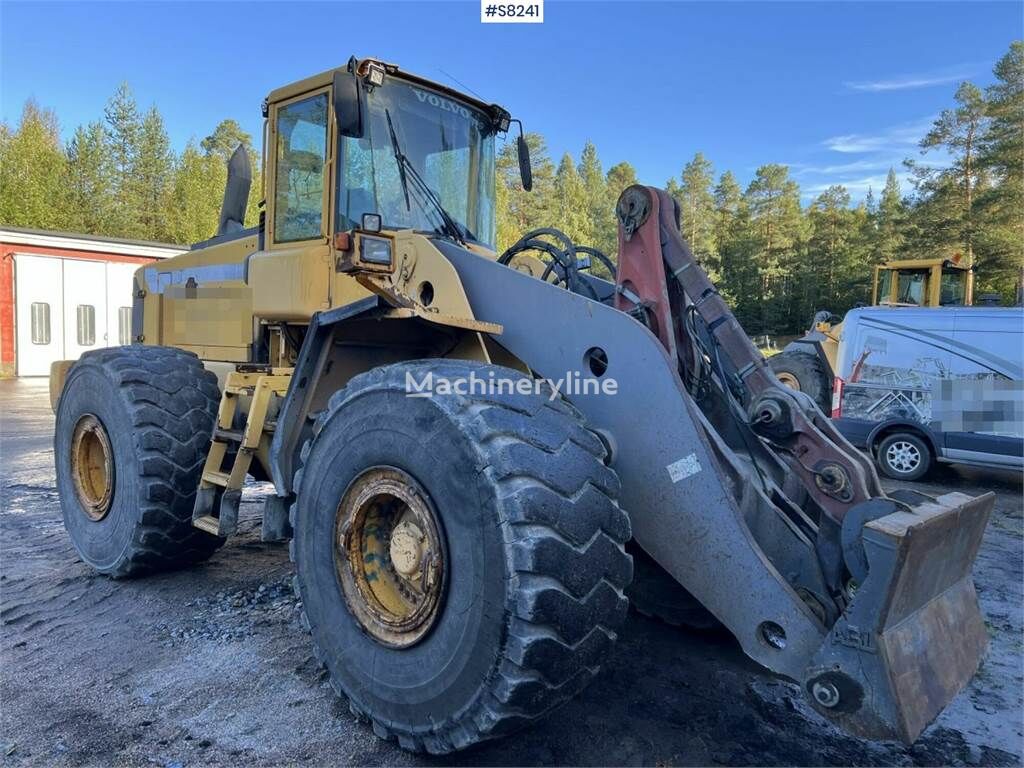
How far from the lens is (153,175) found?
142 feet

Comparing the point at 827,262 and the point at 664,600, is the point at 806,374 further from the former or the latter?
the point at 827,262

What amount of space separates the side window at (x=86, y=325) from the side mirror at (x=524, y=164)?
962 inches

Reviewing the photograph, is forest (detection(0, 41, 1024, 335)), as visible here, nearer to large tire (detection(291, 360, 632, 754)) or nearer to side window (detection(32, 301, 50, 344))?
side window (detection(32, 301, 50, 344))

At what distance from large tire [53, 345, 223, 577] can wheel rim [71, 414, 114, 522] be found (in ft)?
0.05

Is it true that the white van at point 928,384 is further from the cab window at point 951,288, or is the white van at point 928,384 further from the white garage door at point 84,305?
the white garage door at point 84,305

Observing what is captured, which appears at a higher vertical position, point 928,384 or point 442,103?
point 442,103

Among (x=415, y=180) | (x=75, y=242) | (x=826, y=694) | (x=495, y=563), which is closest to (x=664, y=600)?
(x=826, y=694)

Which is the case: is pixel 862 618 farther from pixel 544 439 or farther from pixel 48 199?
pixel 48 199

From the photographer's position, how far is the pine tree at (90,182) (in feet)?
130

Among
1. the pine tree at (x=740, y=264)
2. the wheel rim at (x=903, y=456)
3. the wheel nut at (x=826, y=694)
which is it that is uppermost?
→ the pine tree at (x=740, y=264)

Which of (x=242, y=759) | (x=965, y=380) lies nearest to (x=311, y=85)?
(x=242, y=759)

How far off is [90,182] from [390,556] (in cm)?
4534

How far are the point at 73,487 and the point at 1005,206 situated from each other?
138ft

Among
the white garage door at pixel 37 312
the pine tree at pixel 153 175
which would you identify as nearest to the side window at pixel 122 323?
the white garage door at pixel 37 312
